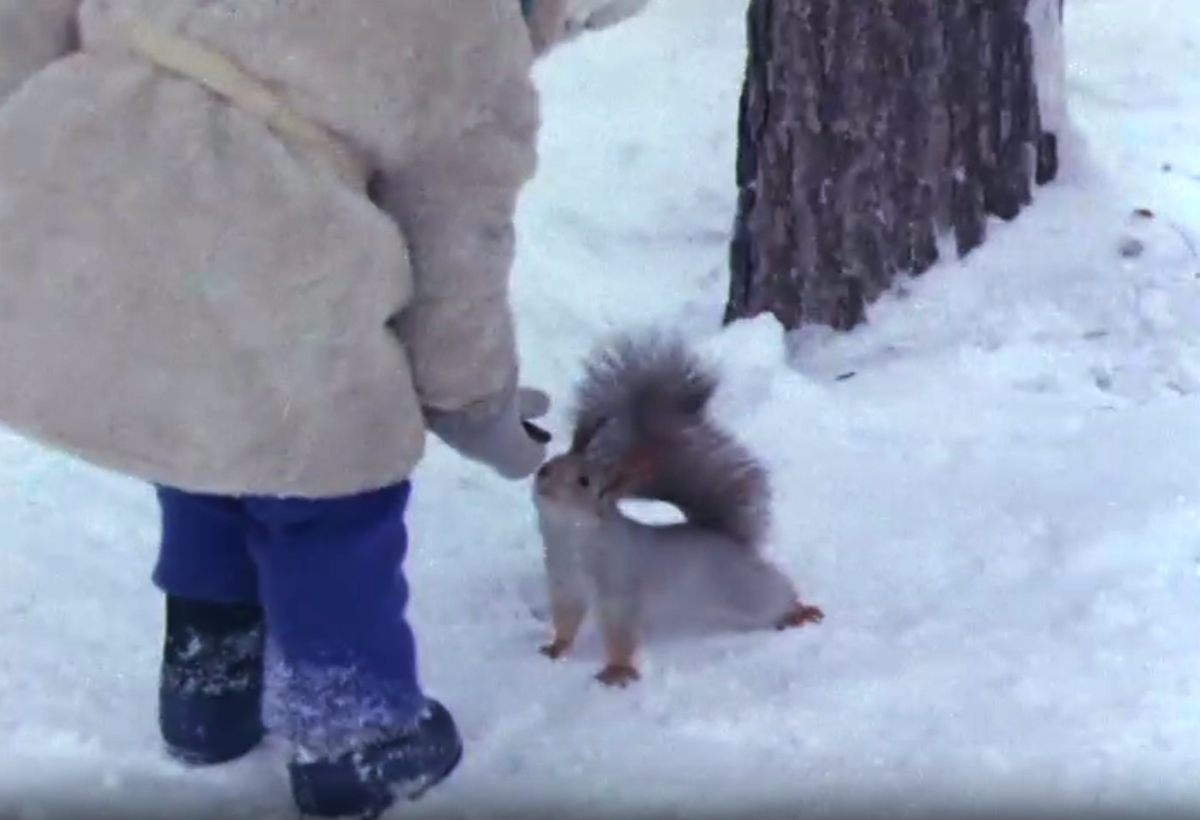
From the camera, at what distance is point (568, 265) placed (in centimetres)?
418

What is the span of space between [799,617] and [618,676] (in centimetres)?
29

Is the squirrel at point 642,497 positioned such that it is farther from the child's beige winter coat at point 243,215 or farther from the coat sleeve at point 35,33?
the coat sleeve at point 35,33

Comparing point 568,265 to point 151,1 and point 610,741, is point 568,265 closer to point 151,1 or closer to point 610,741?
point 610,741

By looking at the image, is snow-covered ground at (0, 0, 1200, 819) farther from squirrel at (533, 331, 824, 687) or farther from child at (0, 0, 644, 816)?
child at (0, 0, 644, 816)

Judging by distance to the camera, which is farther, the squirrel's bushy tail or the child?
the squirrel's bushy tail

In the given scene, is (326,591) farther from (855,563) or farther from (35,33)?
(855,563)

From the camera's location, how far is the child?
2150 mm

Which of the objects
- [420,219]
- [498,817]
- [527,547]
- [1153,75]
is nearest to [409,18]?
[420,219]

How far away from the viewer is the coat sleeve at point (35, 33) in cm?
227

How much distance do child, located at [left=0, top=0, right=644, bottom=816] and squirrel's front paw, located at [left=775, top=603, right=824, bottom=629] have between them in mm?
645

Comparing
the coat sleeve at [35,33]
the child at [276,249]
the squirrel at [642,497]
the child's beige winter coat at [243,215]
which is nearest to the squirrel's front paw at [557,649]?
the squirrel at [642,497]

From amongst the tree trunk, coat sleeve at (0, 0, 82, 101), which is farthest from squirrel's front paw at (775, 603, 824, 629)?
coat sleeve at (0, 0, 82, 101)

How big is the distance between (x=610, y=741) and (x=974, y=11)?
172 cm

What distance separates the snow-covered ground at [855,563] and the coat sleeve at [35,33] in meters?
0.87
